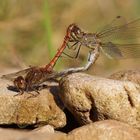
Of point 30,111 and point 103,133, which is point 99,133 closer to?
point 103,133

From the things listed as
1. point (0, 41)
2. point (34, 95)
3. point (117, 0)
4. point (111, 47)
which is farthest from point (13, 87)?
point (117, 0)

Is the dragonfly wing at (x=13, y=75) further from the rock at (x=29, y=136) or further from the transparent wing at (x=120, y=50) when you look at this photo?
the rock at (x=29, y=136)

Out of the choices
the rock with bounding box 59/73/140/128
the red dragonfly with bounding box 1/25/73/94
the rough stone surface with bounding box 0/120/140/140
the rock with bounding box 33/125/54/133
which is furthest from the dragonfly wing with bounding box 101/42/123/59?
the rough stone surface with bounding box 0/120/140/140

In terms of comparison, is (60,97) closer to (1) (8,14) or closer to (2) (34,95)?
(2) (34,95)

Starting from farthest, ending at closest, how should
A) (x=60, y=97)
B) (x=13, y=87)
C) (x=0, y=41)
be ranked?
1. (x=0, y=41)
2. (x=13, y=87)
3. (x=60, y=97)

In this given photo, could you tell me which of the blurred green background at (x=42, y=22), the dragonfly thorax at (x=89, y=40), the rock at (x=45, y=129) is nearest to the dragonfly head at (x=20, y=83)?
the rock at (x=45, y=129)

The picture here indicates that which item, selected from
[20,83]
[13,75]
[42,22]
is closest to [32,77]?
[20,83]
